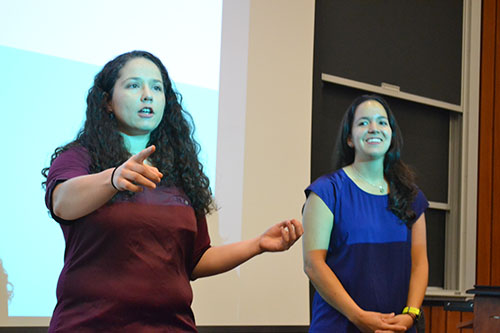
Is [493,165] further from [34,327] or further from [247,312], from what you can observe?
[34,327]

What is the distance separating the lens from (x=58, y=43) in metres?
2.80

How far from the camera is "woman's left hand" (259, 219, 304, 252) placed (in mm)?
1674

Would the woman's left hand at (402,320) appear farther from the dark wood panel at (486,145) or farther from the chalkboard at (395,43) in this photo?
the dark wood panel at (486,145)

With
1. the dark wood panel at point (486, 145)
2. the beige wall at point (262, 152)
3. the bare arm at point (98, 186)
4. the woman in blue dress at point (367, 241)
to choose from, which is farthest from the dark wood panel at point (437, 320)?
the bare arm at point (98, 186)

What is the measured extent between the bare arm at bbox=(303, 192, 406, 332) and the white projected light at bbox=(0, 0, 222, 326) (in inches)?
29.3

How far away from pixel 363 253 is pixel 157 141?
0.92m

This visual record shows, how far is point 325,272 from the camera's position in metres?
2.33

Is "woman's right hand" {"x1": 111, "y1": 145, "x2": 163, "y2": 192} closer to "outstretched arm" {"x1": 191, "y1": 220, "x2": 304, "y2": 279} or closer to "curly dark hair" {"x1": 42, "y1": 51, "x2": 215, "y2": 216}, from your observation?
"curly dark hair" {"x1": 42, "y1": 51, "x2": 215, "y2": 216}

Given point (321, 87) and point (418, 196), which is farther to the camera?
point (321, 87)

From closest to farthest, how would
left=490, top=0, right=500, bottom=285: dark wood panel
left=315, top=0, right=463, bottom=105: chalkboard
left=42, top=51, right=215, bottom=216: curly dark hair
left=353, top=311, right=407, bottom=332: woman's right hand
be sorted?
left=42, top=51, right=215, bottom=216: curly dark hair
left=353, top=311, right=407, bottom=332: woman's right hand
left=315, top=0, right=463, bottom=105: chalkboard
left=490, top=0, right=500, bottom=285: dark wood panel

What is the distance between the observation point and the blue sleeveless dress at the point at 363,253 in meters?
2.35

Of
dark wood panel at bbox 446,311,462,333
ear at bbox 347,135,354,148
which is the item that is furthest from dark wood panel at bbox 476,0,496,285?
ear at bbox 347,135,354,148

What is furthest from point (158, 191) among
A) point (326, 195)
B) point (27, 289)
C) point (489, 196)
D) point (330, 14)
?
point (489, 196)

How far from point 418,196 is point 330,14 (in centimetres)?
199
